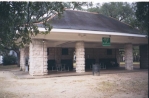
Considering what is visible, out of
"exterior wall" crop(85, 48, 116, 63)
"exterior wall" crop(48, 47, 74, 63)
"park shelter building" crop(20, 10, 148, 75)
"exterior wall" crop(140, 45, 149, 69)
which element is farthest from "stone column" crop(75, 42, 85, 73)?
"exterior wall" crop(140, 45, 149, 69)

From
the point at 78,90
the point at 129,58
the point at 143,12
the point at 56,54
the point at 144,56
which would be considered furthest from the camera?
the point at 56,54

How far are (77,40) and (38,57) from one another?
397 cm

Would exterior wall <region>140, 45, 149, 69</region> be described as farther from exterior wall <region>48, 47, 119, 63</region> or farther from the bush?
the bush

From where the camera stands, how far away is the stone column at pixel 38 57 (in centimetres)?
1372

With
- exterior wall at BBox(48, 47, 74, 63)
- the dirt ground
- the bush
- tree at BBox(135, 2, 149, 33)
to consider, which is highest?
tree at BBox(135, 2, 149, 33)

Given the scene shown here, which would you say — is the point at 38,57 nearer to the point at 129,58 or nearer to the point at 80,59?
the point at 80,59

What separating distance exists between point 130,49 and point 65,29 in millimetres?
8219

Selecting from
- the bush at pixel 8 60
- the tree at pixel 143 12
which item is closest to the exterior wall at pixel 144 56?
the tree at pixel 143 12

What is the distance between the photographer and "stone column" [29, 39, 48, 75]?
13.7 m

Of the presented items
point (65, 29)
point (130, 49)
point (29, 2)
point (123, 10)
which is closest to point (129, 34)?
point (130, 49)

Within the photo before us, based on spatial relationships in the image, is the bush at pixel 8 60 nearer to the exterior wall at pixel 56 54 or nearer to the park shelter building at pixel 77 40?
the park shelter building at pixel 77 40

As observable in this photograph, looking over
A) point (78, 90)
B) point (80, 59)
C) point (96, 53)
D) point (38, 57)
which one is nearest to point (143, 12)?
point (78, 90)

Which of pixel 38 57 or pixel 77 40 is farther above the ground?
pixel 77 40

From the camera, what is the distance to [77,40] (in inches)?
607
